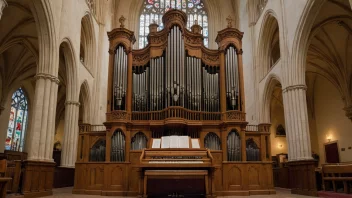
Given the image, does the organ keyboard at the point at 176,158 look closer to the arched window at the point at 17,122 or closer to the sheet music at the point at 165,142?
the sheet music at the point at 165,142

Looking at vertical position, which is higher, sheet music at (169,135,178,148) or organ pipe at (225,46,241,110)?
organ pipe at (225,46,241,110)

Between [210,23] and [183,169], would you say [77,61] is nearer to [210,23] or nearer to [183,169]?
[183,169]

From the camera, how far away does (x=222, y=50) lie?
1269 cm

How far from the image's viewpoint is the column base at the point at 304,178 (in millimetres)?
10703

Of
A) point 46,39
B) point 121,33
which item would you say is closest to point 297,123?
point 121,33

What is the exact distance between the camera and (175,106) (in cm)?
1148

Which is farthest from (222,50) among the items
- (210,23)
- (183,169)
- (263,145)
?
(210,23)

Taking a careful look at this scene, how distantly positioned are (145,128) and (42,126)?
3662mm

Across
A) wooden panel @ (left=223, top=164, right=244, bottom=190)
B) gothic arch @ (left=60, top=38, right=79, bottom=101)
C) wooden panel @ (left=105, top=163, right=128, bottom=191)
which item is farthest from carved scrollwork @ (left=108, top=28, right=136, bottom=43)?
wooden panel @ (left=223, top=164, right=244, bottom=190)

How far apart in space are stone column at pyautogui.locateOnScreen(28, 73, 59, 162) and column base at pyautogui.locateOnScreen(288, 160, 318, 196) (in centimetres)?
906


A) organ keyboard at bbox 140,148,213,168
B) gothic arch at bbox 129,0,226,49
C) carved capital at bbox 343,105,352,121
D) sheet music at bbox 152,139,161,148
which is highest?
gothic arch at bbox 129,0,226,49

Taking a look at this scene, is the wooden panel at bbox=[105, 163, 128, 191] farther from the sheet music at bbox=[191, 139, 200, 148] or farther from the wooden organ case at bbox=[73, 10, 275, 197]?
the sheet music at bbox=[191, 139, 200, 148]

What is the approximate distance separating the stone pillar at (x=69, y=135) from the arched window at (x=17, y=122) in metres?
7.45

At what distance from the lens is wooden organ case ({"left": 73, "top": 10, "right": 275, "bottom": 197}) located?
34.1 ft
